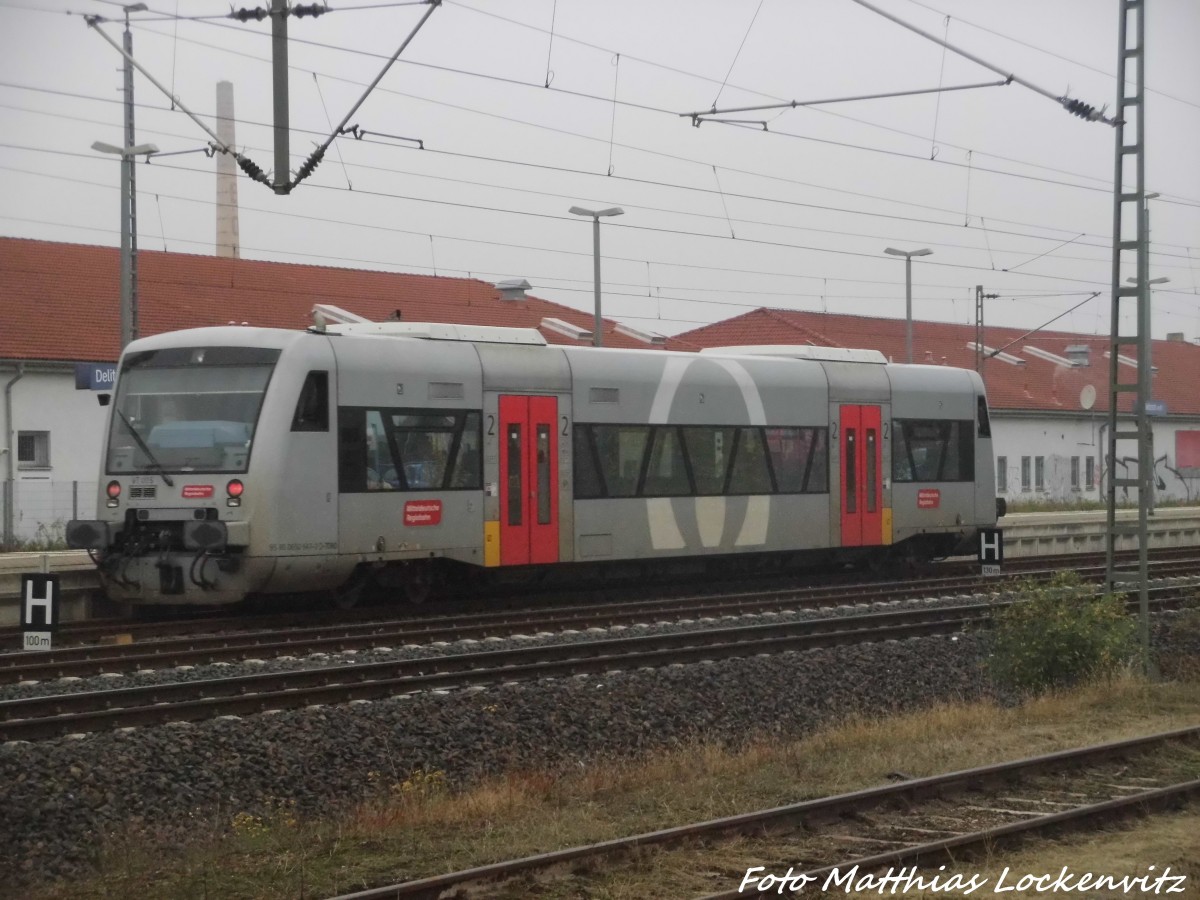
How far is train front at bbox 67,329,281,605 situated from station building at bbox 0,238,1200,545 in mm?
2920

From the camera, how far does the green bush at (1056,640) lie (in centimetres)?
1410

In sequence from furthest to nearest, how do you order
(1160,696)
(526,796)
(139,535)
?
(139,535), (1160,696), (526,796)

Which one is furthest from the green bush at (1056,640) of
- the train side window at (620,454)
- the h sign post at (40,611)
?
the h sign post at (40,611)

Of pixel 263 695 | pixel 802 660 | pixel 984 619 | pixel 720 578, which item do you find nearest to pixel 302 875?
pixel 263 695

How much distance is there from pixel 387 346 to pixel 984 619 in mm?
7313

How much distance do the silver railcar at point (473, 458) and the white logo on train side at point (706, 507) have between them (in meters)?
0.03

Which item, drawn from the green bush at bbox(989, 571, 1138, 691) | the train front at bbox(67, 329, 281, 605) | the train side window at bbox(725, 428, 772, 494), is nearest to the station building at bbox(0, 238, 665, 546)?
the train front at bbox(67, 329, 281, 605)

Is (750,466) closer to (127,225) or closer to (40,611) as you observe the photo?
(127,225)

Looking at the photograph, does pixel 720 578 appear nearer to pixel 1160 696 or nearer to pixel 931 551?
pixel 931 551

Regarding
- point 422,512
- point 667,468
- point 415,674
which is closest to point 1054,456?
point 667,468

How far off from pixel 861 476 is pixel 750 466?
7.56ft

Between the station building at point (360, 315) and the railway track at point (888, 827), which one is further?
the station building at point (360, 315)

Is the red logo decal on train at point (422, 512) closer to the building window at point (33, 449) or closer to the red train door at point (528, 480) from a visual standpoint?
the red train door at point (528, 480)

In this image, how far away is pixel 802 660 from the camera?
14469 millimetres
